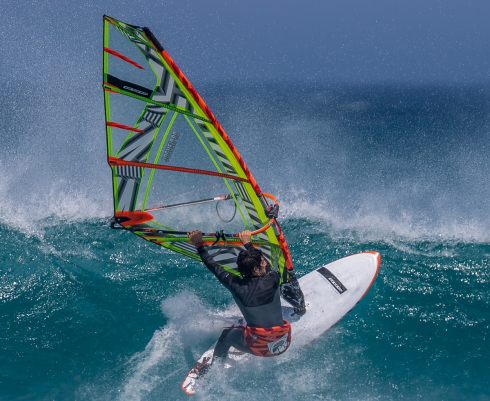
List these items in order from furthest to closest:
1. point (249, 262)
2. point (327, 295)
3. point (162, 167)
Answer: point (327, 295)
point (162, 167)
point (249, 262)

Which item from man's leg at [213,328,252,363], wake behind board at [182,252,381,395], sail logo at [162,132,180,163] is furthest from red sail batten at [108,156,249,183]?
wake behind board at [182,252,381,395]

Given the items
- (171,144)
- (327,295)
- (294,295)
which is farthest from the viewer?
(327,295)

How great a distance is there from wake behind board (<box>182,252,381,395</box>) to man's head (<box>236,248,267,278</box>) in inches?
64.1

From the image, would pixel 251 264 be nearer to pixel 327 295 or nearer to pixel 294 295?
pixel 294 295

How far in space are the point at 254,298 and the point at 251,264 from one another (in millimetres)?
397

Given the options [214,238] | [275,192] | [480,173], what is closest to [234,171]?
[214,238]

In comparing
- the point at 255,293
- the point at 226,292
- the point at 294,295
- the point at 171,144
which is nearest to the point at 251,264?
the point at 255,293

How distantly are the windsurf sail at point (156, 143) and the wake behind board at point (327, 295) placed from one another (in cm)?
104

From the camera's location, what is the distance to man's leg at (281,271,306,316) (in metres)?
5.48

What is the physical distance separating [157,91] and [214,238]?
193 cm

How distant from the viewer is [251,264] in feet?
13.8

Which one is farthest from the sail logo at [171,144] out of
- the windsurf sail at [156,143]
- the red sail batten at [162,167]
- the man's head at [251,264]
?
the man's head at [251,264]

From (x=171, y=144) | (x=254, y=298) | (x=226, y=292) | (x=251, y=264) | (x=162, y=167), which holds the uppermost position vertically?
(x=171, y=144)

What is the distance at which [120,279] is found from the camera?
6602mm
